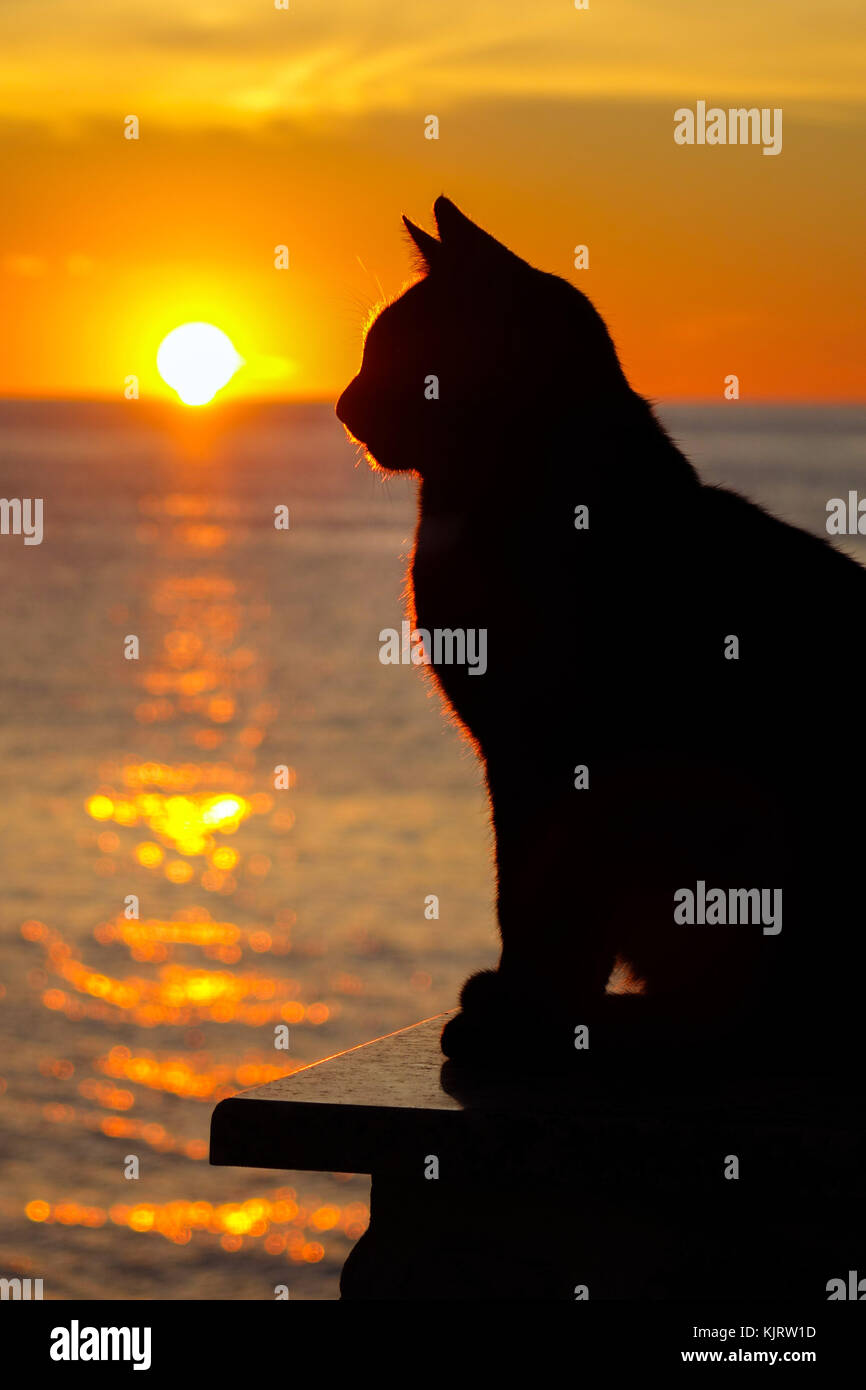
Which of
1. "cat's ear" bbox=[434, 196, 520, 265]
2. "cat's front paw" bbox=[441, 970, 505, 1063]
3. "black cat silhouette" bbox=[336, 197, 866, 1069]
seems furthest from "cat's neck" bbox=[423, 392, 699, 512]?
"cat's front paw" bbox=[441, 970, 505, 1063]

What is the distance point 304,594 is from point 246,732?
48.6 feet

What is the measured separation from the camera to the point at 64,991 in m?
8.95

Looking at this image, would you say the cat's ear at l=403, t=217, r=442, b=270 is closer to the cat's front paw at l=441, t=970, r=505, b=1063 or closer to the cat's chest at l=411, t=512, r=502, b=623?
the cat's chest at l=411, t=512, r=502, b=623

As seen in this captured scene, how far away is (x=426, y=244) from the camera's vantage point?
310 cm

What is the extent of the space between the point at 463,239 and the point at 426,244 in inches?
5.3

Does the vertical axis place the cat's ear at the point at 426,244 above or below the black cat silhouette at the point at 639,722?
above

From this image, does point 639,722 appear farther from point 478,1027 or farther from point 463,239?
point 463,239

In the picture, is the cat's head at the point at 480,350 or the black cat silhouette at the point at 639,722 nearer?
the black cat silhouette at the point at 639,722

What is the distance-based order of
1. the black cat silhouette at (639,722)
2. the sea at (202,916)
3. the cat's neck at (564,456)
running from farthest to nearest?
the sea at (202,916)
the cat's neck at (564,456)
the black cat silhouette at (639,722)

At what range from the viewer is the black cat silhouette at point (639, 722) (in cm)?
270

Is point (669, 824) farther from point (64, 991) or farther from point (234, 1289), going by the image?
point (64, 991)

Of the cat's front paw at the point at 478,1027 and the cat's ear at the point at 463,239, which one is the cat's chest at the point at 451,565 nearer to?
the cat's ear at the point at 463,239

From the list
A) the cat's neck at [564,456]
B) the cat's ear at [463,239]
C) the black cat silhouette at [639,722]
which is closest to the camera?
the black cat silhouette at [639,722]

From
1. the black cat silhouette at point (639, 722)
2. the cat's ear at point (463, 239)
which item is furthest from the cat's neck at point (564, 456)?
the cat's ear at point (463, 239)
